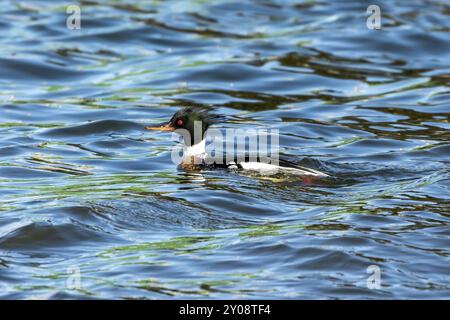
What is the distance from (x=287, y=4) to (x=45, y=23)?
587 cm

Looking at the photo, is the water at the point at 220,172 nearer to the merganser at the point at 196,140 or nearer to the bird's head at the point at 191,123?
the merganser at the point at 196,140

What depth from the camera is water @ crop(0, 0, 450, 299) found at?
9.09m

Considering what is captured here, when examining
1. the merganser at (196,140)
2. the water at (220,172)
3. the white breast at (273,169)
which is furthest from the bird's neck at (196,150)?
the white breast at (273,169)

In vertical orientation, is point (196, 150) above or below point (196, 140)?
below

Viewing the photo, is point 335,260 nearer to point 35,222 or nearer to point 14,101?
point 35,222

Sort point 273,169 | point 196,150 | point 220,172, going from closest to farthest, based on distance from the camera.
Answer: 1. point 273,169
2. point 220,172
3. point 196,150

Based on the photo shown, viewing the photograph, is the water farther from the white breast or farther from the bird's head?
the bird's head

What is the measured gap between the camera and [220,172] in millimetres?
13031

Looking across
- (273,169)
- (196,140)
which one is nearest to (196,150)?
(196,140)

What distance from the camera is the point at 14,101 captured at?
17344mm

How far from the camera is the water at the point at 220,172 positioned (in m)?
9.09

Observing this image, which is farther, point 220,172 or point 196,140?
point 196,140

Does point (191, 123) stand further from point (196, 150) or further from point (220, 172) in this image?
point (220, 172)
